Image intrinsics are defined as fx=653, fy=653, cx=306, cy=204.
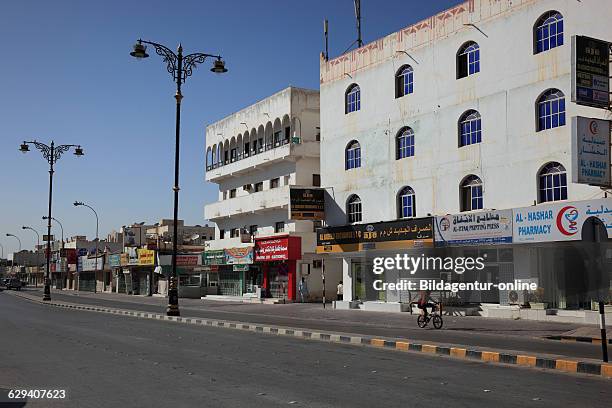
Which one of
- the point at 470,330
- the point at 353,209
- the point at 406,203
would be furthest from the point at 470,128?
the point at 470,330

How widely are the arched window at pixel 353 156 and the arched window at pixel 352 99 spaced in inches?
74.8

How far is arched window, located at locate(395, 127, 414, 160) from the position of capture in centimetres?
3225

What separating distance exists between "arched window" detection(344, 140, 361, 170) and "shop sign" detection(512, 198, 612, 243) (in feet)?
37.4

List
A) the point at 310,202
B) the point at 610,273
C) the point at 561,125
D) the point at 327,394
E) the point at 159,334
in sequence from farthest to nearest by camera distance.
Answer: the point at 310,202, the point at 561,125, the point at 610,273, the point at 159,334, the point at 327,394

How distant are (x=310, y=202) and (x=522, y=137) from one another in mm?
14243

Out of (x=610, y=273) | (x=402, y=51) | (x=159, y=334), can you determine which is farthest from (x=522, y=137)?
(x=159, y=334)

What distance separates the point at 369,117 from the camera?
34812 mm

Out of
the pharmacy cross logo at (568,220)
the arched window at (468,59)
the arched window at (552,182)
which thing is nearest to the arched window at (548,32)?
the arched window at (468,59)

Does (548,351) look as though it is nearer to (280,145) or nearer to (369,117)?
(369,117)

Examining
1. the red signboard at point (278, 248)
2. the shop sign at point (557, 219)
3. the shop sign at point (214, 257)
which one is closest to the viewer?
the shop sign at point (557, 219)

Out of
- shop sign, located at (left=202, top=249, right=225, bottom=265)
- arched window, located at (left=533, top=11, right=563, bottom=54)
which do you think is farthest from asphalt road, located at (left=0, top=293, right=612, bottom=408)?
shop sign, located at (left=202, top=249, right=225, bottom=265)

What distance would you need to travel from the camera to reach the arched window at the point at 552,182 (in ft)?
81.8

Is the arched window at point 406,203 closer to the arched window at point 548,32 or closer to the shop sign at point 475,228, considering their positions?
the shop sign at point 475,228

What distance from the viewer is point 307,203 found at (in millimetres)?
37531
